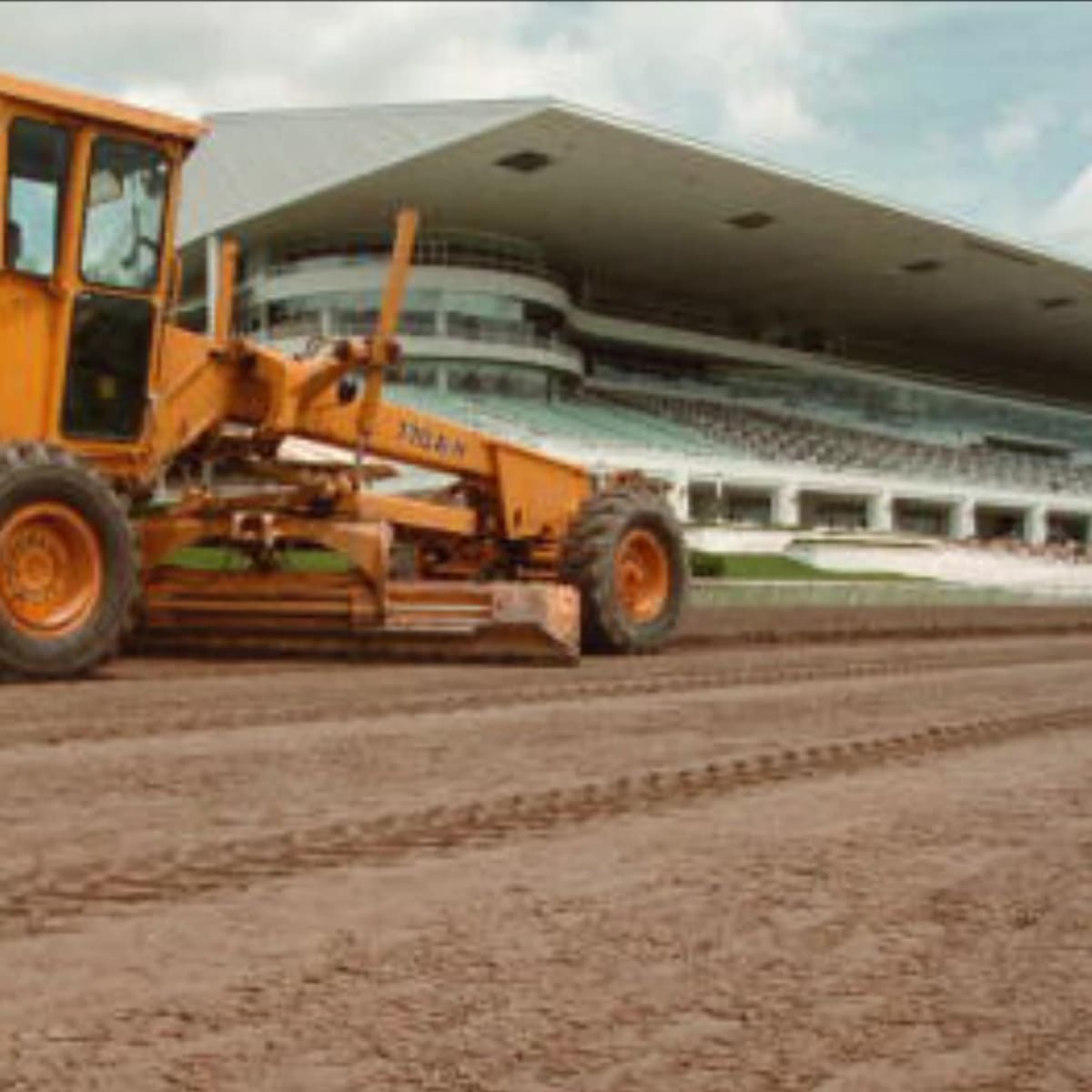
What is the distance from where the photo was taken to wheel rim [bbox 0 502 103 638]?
7816mm

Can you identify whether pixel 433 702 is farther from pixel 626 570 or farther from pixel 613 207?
pixel 613 207

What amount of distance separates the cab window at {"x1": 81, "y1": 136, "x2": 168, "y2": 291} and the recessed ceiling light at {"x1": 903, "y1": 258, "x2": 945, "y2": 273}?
5225 cm

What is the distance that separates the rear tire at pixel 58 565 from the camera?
774 centimetres

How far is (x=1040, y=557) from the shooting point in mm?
45688

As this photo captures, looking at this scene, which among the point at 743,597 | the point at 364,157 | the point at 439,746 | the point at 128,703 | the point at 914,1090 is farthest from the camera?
the point at 364,157

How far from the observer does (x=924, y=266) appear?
59250 mm

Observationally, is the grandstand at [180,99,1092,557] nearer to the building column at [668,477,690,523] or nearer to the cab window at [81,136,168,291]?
Answer: the building column at [668,477,690,523]

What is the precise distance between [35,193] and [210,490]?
258cm

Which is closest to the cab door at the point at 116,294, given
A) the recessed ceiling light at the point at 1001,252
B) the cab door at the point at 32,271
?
the cab door at the point at 32,271

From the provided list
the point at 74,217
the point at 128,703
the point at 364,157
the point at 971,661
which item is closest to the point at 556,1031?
the point at 128,703

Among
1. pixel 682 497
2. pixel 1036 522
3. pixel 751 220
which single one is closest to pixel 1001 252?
pixel 1036 522

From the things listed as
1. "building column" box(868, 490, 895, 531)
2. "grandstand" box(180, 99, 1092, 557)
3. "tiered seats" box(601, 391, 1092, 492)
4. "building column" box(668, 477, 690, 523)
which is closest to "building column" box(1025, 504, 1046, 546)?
"grandstand" box(180, 99, 1092, 557)

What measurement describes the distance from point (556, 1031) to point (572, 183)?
45.5 meters

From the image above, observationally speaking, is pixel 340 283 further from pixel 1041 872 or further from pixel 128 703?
pixel 1041 872
